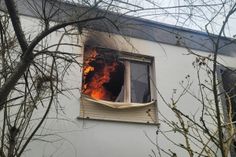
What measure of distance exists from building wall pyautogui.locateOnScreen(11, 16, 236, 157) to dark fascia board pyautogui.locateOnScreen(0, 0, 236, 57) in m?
0.19

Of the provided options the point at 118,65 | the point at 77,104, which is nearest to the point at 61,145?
the point at 77,104

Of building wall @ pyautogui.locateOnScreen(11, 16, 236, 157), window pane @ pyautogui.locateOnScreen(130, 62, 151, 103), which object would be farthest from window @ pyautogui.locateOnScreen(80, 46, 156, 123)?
building wall @ pyautogui.locateOnScreen(11, 16, 236, 157)

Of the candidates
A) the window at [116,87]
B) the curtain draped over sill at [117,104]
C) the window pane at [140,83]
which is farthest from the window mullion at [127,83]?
the curtain draped over sill at [117,104]

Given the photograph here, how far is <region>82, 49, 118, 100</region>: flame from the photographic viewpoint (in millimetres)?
6762

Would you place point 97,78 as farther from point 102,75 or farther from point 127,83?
point 127,83

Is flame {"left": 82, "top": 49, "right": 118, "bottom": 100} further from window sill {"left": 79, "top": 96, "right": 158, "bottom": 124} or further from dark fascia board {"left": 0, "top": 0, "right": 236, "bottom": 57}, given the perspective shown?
dark fascia board {"left": 0, "top": 0, "right": 236, "bottom": 57}

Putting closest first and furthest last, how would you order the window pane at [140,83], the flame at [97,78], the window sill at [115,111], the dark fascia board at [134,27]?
the dark fascia board at [134,27] < the window sill at [115,111] < the flame at [97,78] < the window pane at [140,83]

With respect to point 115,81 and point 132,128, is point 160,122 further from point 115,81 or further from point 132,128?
point 115,81

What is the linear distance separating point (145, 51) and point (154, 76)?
0.65m

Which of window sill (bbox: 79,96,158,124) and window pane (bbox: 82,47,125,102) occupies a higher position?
window pane (bbox: 82,47,125,102)

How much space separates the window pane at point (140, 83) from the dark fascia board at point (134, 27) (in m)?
0.71

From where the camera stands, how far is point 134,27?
698cm

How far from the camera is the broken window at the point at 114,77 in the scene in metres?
6.87

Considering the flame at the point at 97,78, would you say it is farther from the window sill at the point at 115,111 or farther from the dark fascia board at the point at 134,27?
the dark fascia board at the point at 134,27
